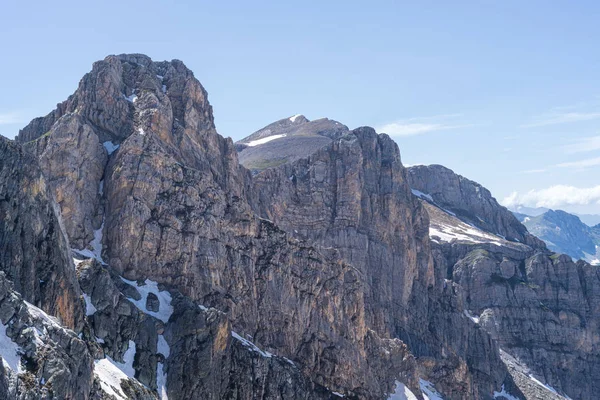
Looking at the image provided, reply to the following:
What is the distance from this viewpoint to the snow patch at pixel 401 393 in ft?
536

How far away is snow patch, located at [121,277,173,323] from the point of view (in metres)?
119

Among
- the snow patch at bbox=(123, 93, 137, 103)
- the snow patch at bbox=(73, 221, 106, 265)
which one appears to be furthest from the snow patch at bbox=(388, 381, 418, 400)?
the snow patch at bbox=(123, 93, 137, 103)

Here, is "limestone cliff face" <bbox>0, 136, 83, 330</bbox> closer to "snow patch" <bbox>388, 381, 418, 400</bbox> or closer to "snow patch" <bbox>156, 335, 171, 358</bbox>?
"snow patch" <bbox>156, 335, 171, 358</bbox>

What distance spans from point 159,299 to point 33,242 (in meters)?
A: 29.6

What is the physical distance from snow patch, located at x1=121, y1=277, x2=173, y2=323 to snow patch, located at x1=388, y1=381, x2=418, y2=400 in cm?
5872

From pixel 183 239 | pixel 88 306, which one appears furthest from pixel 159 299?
pixel 88 306

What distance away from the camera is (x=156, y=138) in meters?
140

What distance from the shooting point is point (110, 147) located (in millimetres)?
138375

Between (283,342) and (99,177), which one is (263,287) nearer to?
(283,342)

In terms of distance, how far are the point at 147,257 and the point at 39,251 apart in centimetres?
3129

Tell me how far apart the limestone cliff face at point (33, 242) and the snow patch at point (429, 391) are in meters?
102

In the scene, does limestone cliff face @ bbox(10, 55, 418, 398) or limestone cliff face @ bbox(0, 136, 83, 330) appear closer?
limestone cliff face @ bbox(0, 136, 83, 330)

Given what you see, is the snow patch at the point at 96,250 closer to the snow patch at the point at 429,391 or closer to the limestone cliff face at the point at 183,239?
the limestone cliff face at the point at 183,239

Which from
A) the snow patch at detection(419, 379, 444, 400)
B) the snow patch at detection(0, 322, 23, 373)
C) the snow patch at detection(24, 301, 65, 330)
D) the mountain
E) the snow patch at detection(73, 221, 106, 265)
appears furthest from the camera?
the snow patch at detection(419, 379, 444, 400)
